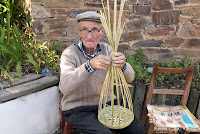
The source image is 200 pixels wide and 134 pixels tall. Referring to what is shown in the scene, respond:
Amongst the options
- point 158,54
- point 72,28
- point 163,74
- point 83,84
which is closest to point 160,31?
point 158,54

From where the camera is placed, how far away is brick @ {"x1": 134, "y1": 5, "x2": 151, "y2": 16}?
2.74 metres

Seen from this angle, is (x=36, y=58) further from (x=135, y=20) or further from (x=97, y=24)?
(x=135, y=20)

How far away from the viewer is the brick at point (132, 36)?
9.41 ft

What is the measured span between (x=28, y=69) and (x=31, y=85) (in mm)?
440

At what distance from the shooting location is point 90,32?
1.65 meters

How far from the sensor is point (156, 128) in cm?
189

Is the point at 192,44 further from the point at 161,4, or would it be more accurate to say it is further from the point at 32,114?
the point at 32,114

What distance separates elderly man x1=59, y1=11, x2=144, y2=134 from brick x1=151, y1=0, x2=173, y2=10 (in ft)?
4.30

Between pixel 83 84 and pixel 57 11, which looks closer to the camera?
pixel 83 84

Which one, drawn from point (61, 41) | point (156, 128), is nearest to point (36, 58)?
point (61, 41)

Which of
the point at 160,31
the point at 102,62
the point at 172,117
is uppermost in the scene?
the point at 160,31

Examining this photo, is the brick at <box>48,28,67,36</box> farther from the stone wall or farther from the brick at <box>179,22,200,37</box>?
the brick at <box>179,22,200,37</box>

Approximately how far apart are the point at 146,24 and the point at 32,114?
1.95 m

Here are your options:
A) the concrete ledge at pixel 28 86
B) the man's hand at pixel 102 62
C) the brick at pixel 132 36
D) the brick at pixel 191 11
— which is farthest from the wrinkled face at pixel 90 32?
the brick at pixel 191 11
